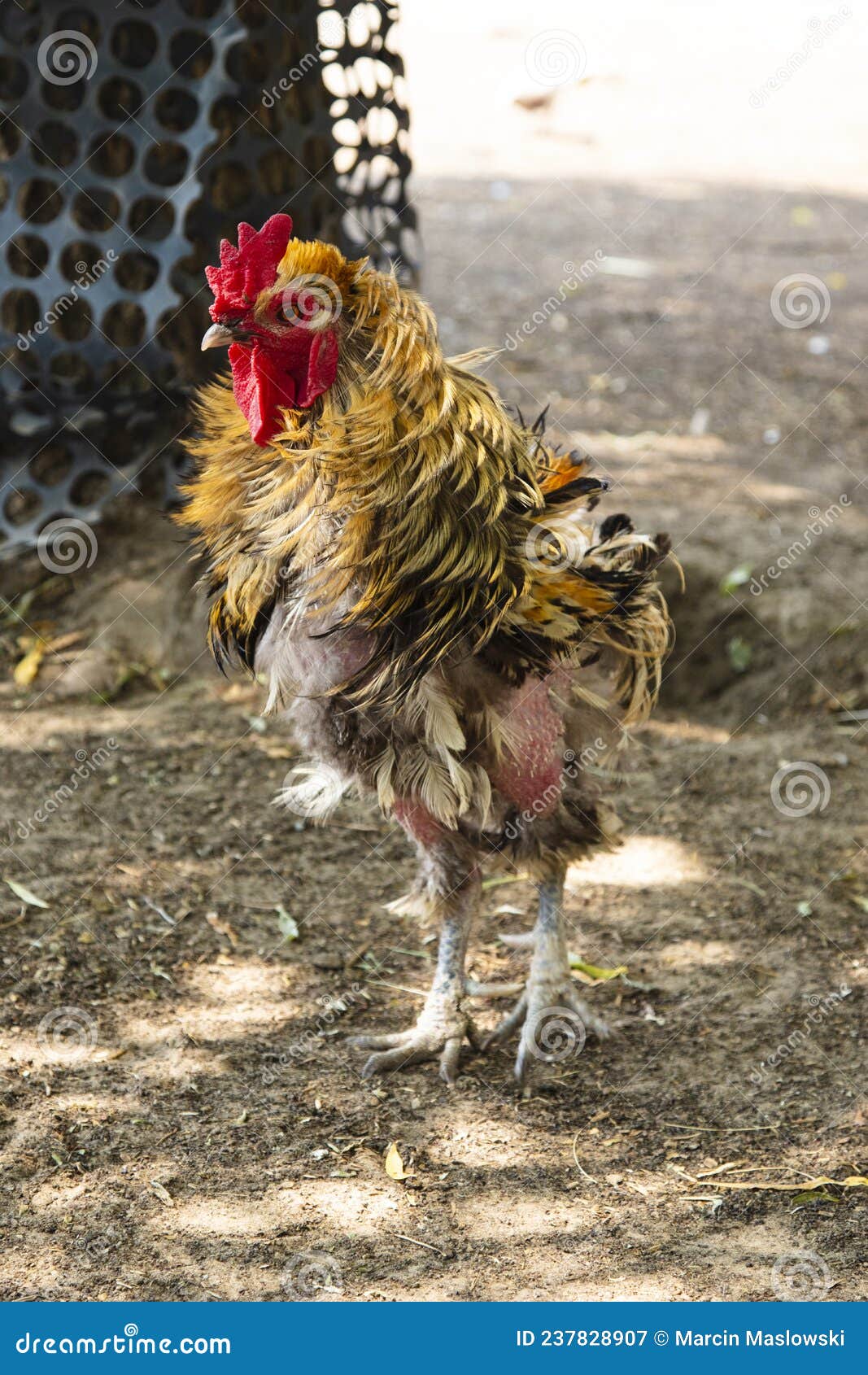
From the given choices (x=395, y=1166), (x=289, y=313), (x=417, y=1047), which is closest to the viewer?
(x=289, y=313)

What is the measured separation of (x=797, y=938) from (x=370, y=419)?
243 cm

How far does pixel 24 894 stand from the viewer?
164 inches

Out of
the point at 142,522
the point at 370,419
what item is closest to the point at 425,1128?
the point at 370,419

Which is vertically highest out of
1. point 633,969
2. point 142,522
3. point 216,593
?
point 216,593

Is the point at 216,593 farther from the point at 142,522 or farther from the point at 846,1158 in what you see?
the point at 142,522

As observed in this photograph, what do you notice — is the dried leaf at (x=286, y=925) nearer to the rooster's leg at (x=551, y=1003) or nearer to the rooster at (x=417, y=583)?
the rooster at (x=417, y=583)

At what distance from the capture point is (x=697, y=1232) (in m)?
3.05

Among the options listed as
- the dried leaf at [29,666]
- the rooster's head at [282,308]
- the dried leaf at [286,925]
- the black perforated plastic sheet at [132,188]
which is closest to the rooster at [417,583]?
the rooster's head at [282,308]

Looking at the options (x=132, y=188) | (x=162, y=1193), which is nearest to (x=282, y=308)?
(x=162, y=1193)

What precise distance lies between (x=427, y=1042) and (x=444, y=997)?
139mm

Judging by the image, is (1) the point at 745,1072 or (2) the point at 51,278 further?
(2) the point at 51,278

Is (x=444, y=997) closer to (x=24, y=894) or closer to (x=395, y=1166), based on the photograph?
(x=395, y=1166)

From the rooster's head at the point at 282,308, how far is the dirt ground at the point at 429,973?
1.89m

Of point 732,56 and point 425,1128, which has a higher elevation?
point 732,56
